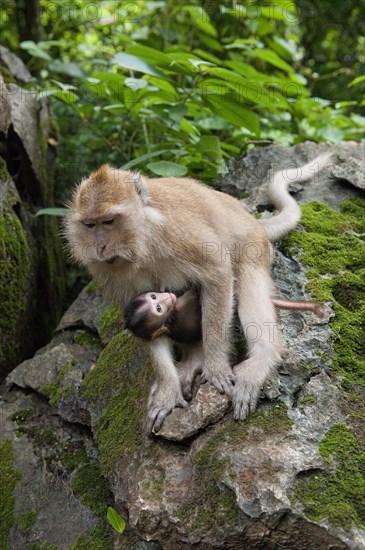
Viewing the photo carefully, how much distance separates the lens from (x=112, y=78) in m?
5.58

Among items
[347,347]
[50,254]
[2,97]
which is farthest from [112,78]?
[347,347]

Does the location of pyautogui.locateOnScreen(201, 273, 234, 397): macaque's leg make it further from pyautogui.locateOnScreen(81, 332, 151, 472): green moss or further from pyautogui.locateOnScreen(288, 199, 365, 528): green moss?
pyautogui.locateOnScreen(288, 199, 365, 528): green moss

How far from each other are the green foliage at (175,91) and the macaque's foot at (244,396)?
8.11ft

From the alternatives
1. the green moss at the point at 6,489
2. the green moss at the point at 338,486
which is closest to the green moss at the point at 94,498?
the green moss at the point at 6,489

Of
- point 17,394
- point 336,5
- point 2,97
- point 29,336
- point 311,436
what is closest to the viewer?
point 311,436

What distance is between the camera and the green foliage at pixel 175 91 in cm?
555

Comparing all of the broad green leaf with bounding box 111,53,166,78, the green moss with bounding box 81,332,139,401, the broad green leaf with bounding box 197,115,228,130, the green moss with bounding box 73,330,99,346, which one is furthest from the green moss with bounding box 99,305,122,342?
the broad green leaf with bounding box 197,115,228,130

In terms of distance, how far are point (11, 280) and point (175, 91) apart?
2.37 metres

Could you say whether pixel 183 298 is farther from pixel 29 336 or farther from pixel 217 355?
pixel 29 336

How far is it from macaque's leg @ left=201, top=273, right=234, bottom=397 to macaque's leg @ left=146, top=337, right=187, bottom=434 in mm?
210

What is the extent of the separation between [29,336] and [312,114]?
14.3ft

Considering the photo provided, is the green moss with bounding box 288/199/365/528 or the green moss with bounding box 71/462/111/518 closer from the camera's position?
the green moss with bounding box 288/199/365/528

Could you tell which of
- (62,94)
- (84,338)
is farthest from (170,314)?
(62,94)

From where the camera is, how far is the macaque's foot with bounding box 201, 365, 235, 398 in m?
3.65
